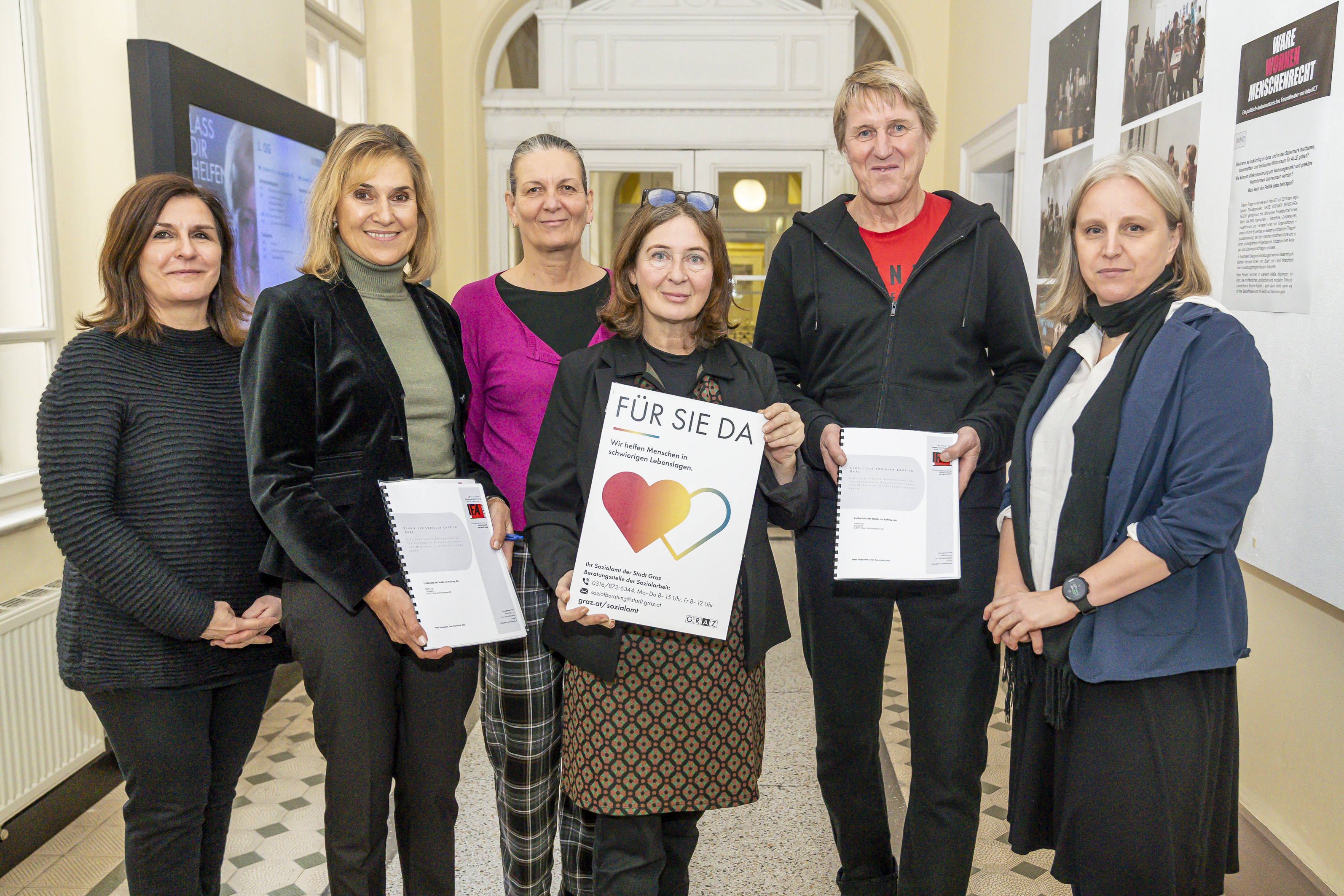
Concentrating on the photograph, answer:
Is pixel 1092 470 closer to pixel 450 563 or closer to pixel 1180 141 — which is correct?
pixel 450 563

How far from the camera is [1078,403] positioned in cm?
159

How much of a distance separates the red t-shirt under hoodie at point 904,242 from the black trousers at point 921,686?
0.51 meters

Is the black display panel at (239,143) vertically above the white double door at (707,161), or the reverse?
the white double door at (707,161)

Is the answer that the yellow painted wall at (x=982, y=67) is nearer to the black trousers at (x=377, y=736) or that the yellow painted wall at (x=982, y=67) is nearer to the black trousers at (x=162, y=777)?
the black trousers at (x=377, y=736)

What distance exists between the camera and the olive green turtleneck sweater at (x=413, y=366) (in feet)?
5.68

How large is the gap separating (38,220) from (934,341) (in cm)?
271

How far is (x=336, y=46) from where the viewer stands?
17.4 ft

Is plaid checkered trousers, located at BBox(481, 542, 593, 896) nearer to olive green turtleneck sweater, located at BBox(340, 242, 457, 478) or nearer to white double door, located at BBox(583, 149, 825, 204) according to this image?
olive green turtleneck sweater, located at BBox(340, 242, 457, 478)

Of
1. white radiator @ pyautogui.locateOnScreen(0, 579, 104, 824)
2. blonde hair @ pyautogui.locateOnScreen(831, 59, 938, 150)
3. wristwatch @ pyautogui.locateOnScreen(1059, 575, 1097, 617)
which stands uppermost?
blonde hair @ pyautogui.locateOnScreen(831, 59, 938, 150)

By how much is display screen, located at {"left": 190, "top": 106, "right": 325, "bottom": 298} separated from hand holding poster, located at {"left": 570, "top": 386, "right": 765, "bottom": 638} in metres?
2.07

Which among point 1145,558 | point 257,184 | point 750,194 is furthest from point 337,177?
point 750,194

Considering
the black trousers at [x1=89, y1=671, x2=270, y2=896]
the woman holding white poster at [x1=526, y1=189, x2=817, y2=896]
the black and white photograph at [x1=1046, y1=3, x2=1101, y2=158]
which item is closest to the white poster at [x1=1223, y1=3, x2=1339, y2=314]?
the black and white photograph at [x1=1046, y1=3, x2=1101, y2=158]

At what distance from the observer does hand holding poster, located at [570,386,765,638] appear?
1.57 meters

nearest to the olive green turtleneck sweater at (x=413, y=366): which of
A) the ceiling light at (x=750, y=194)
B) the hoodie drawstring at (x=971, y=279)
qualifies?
the hoodie drawstring at (x=971, y=279)
